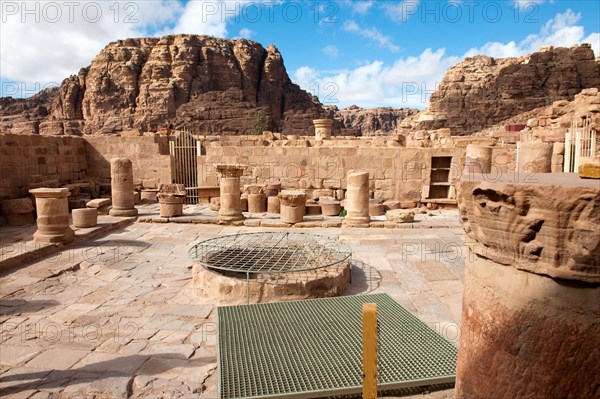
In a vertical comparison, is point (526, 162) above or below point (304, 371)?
above

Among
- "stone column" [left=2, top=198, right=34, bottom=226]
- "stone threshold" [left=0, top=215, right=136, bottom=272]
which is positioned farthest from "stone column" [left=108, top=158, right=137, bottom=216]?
"stone column" [left=2, top=198, right=34, bottom=226]

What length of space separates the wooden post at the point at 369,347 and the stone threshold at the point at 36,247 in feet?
22.7

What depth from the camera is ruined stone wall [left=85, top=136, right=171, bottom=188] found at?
14383 mm

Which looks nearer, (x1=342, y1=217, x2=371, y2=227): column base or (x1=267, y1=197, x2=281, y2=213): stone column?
(x1=342, y1=217, x2=371, y2=227): column base

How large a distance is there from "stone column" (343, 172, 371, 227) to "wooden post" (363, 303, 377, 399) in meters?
8.10

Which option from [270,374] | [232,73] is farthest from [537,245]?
[232,73]

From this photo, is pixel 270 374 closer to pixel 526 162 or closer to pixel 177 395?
pixel 177 395

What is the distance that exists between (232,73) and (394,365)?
69.6 m

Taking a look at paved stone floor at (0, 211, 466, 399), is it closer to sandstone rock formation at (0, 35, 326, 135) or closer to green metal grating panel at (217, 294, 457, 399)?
green metal grating panel at (217, 294, 457, 399)

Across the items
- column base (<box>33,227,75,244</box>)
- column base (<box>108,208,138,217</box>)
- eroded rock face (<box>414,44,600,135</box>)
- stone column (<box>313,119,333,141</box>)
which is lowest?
column base (<box>33,227,75,244</box>)

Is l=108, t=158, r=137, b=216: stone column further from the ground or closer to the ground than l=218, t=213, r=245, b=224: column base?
further from the ground

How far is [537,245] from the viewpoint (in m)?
1.93

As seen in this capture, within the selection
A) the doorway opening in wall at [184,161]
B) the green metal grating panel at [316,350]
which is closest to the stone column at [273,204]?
the doorway opening in wall at [184,161]

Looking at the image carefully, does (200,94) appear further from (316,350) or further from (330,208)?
(316,350)
